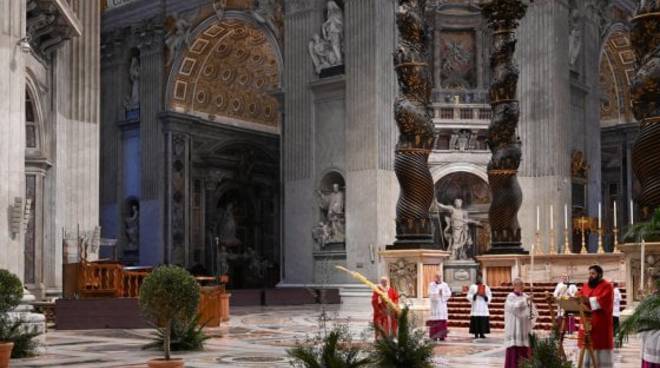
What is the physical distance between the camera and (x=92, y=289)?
19.0 meters

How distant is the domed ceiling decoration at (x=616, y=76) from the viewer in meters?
35.6

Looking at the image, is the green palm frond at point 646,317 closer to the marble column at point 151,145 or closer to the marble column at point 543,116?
the marble column at point 543,116

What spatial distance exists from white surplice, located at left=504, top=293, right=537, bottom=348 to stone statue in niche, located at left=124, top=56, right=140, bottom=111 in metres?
27.6

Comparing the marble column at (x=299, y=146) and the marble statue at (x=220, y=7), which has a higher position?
the marble statue at (x=220, y=7)

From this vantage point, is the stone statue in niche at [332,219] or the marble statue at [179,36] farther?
the marble statue at [179,36]

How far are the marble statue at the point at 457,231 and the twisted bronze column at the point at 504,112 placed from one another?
9.32m

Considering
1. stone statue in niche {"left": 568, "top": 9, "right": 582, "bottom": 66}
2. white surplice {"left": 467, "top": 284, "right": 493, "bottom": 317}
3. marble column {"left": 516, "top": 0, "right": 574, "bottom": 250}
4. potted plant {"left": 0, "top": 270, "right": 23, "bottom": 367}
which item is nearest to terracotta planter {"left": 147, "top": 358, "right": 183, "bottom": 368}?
potted plant {"left": 0, "top": 270, "right": 23, "bottom": 367}

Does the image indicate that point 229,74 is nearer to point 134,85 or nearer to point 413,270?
point 134,85

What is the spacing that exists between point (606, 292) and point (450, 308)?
9.71 metres

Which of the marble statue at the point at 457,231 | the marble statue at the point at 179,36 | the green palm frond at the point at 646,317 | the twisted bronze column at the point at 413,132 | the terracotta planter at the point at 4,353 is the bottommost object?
the terracotta planter at the point at 4,353

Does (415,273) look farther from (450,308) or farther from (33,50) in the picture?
(33,50)

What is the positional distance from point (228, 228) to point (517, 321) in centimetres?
2788

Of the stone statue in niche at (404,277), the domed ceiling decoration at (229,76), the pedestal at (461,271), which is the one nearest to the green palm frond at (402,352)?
the stone statue in niche at (404,277)

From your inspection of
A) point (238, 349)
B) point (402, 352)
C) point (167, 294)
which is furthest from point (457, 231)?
point (402, 352)
